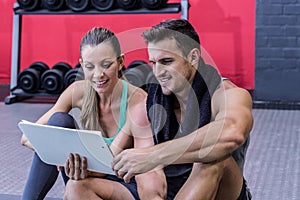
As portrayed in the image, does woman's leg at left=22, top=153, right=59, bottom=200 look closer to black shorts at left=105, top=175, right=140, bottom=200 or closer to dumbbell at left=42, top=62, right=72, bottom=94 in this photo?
black shorts at left=105, top=175, right=140, bottom=200

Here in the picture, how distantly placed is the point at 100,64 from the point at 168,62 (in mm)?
284

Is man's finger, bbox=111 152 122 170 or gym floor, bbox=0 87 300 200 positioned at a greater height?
man's finger, bbox=111 152 122 170

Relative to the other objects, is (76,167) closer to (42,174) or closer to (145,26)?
(42,174)

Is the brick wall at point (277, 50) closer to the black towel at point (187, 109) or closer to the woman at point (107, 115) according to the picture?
the woman at point (107, 115)

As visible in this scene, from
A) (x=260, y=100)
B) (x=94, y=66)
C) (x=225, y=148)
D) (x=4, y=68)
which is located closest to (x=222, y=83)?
(x=225, y=148)

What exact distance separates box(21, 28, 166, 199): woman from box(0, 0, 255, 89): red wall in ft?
9.08

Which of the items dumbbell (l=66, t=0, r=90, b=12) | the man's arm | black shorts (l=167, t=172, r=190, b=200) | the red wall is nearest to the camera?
the man's arm

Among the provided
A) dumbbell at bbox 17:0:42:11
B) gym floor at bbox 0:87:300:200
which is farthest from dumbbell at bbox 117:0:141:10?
gym floor at bbox 0:87:300:200

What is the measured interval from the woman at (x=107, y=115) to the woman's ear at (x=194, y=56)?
23cm

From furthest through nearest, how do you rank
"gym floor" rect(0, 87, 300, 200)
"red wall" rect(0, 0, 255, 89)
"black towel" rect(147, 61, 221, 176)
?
"red wall" rect(0, 0, 255, 89) < "gym floor" rect(0, 87, 300, 200) < "black towel" rect(147, 61, 221, 176)

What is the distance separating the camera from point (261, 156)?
301 cm

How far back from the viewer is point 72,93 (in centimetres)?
188

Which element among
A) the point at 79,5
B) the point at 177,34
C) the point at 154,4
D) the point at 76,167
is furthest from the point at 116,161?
the point at 79,5

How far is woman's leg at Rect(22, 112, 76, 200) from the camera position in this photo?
1.77 m
